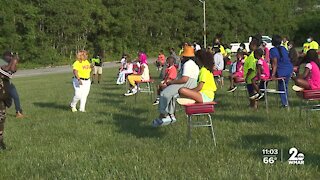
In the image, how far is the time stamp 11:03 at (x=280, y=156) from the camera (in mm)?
6168

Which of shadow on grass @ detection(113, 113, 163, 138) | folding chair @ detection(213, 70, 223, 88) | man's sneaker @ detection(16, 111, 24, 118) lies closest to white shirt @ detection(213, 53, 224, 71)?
folding chair @ detection(213, 70, 223, 88)

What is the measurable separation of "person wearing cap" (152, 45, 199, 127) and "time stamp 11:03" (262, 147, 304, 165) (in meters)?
2.23

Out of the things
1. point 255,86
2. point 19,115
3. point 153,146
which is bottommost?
point 19,115

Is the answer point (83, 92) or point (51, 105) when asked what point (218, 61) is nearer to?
point (83, 92)

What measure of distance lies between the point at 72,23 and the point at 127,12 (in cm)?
899

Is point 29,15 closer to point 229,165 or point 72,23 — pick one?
point 72,23

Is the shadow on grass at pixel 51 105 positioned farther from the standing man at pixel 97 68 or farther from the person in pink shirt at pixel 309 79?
the standing man at pixel 97 68

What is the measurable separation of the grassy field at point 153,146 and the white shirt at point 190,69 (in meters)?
1.13

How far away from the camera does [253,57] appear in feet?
36.7

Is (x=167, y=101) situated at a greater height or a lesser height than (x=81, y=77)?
lesser

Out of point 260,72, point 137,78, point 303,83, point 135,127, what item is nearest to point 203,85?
point 303,83

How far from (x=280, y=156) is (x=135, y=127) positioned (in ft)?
12.4

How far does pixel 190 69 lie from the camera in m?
8.35

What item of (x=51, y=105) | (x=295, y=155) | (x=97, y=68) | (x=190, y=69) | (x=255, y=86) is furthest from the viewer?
(x=97, y=68)
